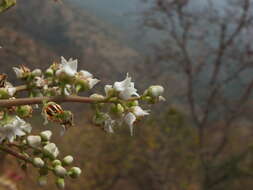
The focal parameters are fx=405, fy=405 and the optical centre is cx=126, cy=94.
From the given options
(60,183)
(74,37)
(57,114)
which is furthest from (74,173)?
(74,37)

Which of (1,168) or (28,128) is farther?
(1,168)

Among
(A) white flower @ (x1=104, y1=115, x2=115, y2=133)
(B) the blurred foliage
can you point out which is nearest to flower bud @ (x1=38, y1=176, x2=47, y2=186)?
(A) white flower @ (x1=104, y1=115, x2=115, y2=133)

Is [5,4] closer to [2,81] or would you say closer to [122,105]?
[2,81]

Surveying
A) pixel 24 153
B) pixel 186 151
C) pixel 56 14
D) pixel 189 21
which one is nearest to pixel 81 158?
pixel 186 151

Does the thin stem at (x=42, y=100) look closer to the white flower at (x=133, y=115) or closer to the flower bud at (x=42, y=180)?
the white flower at (x=133, y=115)

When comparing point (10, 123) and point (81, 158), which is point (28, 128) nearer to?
point (10, 123)

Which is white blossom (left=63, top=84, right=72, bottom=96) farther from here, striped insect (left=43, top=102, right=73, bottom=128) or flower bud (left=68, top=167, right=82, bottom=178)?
flower bud (left=68, top=167, right=82, bottom=178)

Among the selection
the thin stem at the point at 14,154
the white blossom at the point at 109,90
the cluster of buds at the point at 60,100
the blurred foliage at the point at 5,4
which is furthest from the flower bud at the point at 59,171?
the blurred foliage at the point at 5,4
